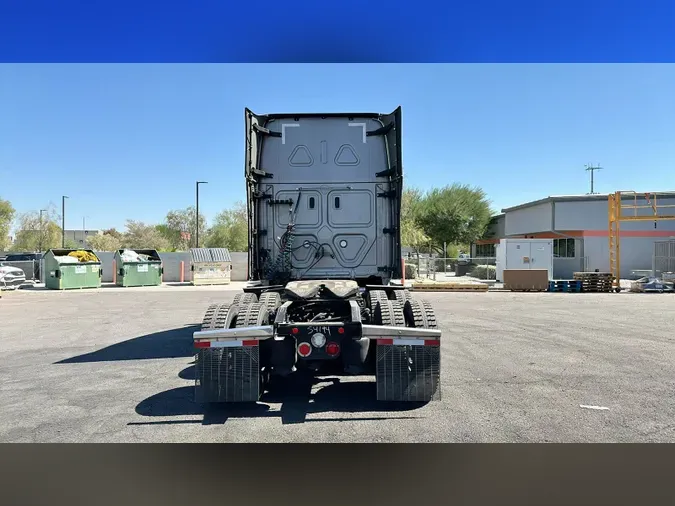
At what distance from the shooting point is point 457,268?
131ft

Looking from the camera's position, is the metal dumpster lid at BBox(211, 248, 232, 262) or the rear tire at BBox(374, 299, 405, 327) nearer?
the rear tire at BBox(374, 299, 405, 327)

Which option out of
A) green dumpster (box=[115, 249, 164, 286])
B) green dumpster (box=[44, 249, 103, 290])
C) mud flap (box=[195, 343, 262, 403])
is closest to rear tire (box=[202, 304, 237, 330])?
mud flap (box=[195, 343, 262, 403])

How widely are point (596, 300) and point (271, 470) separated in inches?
793

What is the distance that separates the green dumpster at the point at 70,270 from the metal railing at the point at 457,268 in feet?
61.4

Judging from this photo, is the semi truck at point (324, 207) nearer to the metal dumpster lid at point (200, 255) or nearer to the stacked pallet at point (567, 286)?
the stacked pallet at point (567, 286)

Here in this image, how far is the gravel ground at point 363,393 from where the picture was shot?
5.36 metres

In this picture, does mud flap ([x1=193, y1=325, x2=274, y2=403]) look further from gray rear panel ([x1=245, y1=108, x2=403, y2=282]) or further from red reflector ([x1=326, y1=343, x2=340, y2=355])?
gray rear panel ([x1=245, y1=108, x2=403, y2=282])

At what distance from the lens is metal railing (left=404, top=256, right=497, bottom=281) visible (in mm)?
33656

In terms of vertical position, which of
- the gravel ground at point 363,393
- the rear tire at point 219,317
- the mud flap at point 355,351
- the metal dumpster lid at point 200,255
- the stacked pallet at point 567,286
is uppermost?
the metal dumpster lid at point 200,255

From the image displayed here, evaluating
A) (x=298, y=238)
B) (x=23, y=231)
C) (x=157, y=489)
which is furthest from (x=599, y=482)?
(x=23, y=231)

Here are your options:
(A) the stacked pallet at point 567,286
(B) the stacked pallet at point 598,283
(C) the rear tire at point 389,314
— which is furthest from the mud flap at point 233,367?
(B) the stacked pallet at point 598,283

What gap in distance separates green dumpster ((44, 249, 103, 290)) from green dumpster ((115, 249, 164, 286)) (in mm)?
1270

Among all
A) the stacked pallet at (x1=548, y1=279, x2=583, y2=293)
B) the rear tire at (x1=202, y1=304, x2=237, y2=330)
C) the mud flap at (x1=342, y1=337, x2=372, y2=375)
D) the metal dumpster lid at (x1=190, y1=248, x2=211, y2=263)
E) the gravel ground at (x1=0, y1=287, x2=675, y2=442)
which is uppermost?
the metal dumpster lid at (x1=190, y1=248, x2=211, y2=263)

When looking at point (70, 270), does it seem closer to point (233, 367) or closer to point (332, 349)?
point (233, 367)
